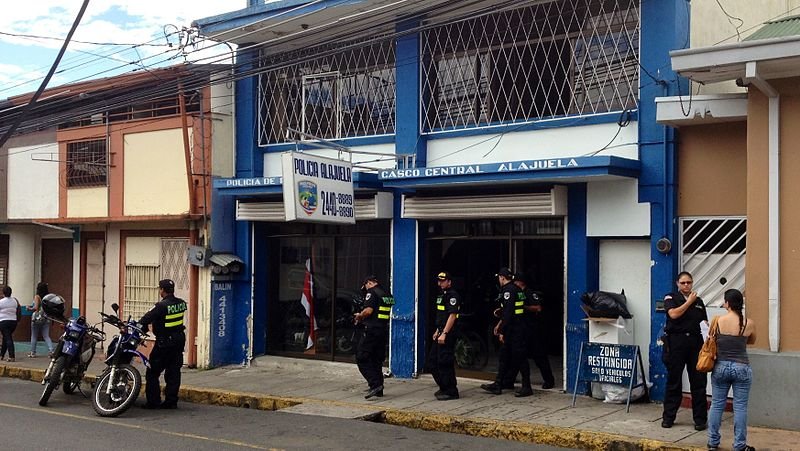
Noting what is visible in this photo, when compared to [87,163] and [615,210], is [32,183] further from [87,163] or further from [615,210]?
[615,210]

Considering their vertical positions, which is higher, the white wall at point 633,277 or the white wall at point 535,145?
the white wall at point 535,145

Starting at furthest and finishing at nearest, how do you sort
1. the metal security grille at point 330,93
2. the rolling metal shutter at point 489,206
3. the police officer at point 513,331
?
the metal security grille at point 330,93
the rolling metal shutter at point 489,206
the police officer at point 513,331

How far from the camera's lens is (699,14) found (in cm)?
1098

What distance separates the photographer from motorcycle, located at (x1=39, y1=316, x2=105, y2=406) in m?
11.6

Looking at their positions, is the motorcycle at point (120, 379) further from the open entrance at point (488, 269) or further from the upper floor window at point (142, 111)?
the upper floor window at point (142, 111)

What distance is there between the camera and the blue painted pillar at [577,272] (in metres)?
11.4

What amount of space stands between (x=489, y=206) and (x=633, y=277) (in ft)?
7.14

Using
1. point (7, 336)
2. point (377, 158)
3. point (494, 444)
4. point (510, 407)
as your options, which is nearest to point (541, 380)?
point (510, 407)

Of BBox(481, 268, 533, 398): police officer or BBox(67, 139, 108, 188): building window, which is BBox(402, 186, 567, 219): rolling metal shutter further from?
BBox(67, 139, 108, 188): building window

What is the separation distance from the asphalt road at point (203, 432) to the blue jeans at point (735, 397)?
1.78m

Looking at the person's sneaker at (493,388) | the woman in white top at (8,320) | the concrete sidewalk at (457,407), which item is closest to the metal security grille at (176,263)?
the concrete sidewalk at (457,407)

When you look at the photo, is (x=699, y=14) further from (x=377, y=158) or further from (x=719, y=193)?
(x=377, y=158)

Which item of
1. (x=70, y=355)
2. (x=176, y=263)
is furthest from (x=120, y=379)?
(x=176, y=263)

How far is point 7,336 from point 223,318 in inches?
182
